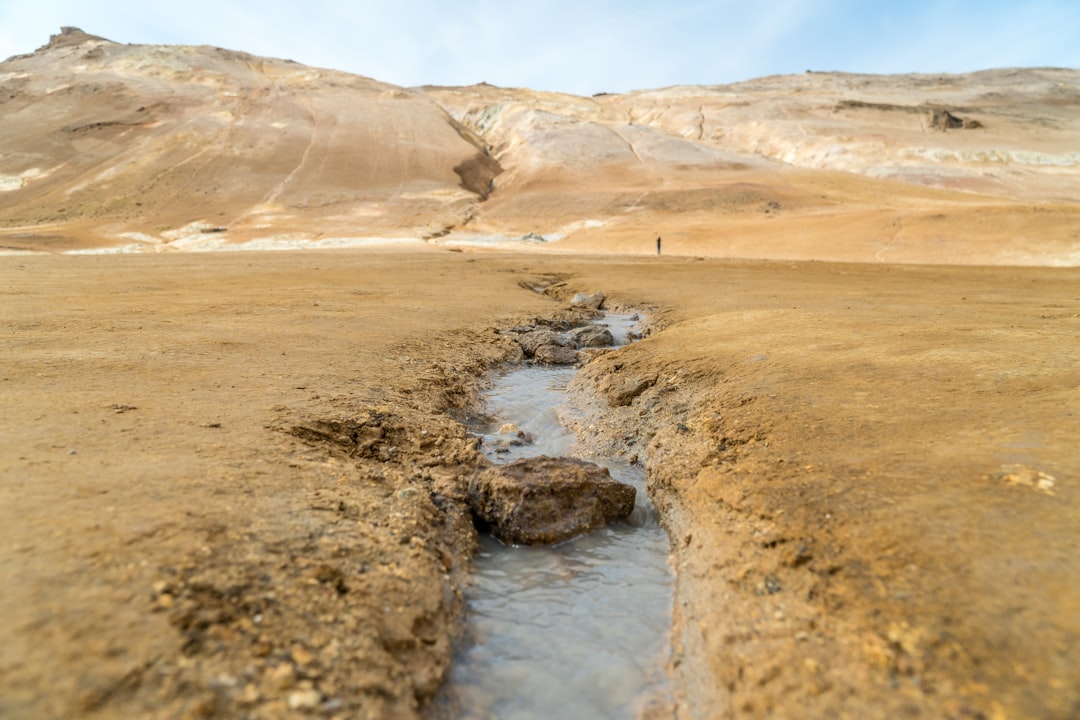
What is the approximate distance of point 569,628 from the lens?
132 inches

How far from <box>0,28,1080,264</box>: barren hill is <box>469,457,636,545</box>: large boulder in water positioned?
2296 centimetres

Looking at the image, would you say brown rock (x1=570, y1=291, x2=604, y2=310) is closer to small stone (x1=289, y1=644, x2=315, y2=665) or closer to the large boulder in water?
the large boulder in water

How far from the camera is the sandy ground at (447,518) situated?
228cm

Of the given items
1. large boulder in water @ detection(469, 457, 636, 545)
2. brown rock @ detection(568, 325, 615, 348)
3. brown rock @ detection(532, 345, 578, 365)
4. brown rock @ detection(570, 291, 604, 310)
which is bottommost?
large boulder in water @ detection(469, 457, 636, 545)

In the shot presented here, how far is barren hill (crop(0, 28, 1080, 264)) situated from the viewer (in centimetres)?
3009

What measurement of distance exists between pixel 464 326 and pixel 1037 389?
7.13 m

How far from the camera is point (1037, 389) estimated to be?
4648 millimetres

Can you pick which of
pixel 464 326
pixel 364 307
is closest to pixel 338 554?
pixel 464 326

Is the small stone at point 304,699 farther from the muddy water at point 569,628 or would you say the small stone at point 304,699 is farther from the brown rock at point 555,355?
the brown rock at point 555,355

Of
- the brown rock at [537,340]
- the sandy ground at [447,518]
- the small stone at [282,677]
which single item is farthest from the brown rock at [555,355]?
the small stone at [282,677]

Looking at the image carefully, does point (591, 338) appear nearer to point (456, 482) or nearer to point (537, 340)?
point (537, 340)

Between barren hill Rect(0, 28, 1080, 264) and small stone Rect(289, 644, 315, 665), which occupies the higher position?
barren hill Rect(0, 28, 1080, 264)

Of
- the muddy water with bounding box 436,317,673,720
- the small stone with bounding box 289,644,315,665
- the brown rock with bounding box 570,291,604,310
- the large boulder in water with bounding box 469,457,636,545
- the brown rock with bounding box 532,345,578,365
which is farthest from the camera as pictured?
the brown rock with bounding box 570,291,604,310

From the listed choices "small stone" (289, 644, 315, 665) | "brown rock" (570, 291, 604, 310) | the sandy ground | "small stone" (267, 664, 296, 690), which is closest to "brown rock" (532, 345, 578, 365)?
A: the sandy ground
